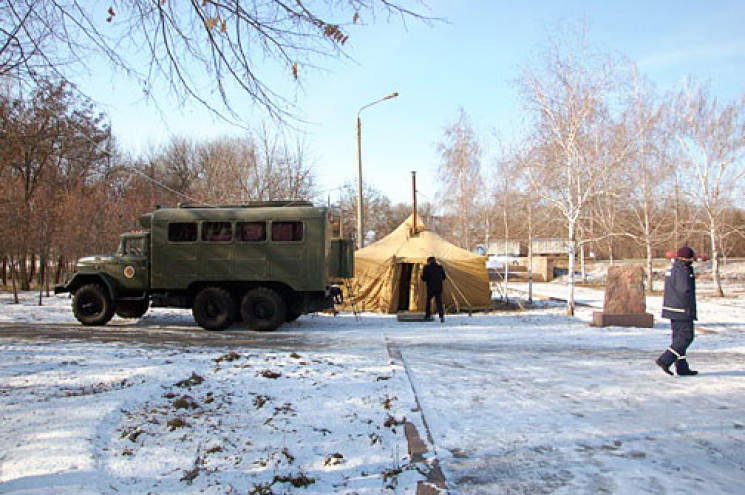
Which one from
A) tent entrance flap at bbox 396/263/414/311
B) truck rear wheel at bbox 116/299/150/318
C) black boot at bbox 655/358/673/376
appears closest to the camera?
black boot at bbox 655/358/673/376

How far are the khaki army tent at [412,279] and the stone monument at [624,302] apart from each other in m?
4.87

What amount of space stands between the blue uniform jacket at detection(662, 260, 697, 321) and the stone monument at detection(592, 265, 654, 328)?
17.0 feet

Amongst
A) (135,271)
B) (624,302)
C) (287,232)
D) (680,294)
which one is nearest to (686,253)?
(680,294)

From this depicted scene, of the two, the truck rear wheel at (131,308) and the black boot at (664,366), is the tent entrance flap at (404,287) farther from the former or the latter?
the black boot at (664,366)

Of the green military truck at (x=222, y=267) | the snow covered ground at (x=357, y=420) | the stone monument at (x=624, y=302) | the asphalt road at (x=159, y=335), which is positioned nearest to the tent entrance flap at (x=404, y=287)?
the green military truck at (x=222, y=267)

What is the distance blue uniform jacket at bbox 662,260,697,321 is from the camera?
718 cm

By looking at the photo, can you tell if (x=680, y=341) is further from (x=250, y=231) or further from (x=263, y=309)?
(x=250, y=231)

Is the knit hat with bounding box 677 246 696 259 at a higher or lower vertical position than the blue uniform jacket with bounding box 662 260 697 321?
higher

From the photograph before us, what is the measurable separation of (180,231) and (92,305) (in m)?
2.94

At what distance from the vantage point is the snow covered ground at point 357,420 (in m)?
3.72

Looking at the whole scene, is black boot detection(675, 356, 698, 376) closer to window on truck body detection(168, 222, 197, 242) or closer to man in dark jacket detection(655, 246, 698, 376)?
man in dark jacket detection(655, 246, 698, 376)

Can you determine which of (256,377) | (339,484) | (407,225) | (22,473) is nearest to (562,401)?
(339,484)

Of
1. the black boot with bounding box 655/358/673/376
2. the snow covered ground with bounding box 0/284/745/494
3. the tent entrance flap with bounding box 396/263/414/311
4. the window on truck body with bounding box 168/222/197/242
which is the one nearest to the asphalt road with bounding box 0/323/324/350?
the snow covered ground with bounding box 0/284/745/494

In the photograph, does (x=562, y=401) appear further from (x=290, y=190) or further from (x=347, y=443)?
(x=290, y=190)
